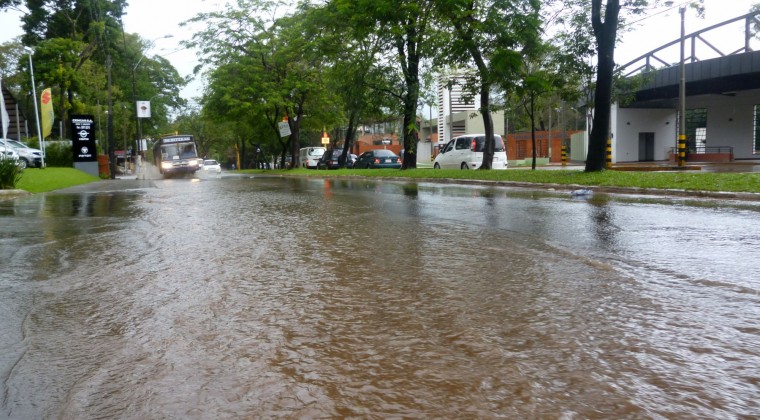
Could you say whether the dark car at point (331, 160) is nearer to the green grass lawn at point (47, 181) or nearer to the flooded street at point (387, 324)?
the green grass lawn at point (47, 181)

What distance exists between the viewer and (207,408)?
2889 millimetres

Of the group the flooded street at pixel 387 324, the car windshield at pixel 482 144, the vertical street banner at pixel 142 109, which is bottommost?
the flooded street at pixel 387 324

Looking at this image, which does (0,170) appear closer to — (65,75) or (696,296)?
(696,296)

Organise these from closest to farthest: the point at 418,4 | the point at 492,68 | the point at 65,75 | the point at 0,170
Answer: the point at 0,170 → the point at 492,68 → the point at 418,4 → the point at 65,75

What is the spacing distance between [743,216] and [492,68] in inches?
584

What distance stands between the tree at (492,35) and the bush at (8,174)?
15.4 m

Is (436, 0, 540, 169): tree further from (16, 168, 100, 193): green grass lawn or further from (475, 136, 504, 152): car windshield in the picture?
(16, 168, 100, 193): green grass lawn

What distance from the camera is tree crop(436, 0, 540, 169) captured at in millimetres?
22484

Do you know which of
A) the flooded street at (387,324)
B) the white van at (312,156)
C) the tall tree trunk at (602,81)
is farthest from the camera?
the white van at (312,156)

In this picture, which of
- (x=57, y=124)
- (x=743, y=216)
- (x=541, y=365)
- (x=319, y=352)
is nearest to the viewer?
(x=541, y=365)

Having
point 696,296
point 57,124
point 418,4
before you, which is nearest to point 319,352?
point 696,296

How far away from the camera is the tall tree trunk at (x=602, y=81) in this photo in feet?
64.1

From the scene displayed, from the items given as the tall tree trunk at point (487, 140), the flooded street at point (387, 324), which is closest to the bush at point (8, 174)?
the flooded street at point (387, 324)

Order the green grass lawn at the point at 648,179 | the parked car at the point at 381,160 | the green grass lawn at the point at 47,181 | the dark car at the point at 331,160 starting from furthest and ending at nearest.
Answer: the dark car at the point at 331,160 → the parked car at the point at 381,160 → the green grass lawn at the point at 47,181 → the green grass lawn at the point at 648,179
